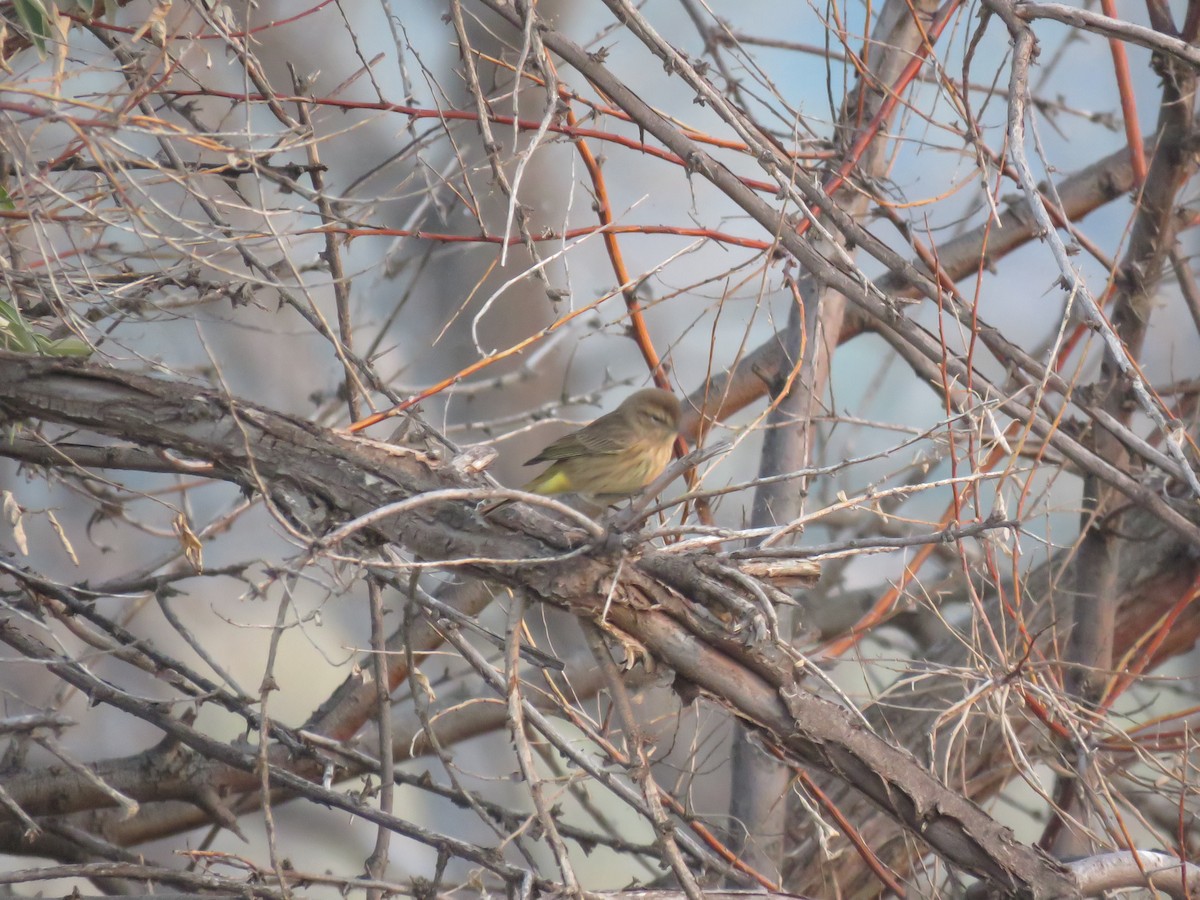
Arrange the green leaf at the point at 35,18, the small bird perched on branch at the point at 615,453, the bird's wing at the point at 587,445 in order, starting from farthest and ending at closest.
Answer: the bird's wing at the point at 587,445 < the small bird perched on branch at the point at 615,453 < the green leaf at the point at 35,18

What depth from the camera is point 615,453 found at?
475cm

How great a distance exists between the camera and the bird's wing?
4695 millimetres

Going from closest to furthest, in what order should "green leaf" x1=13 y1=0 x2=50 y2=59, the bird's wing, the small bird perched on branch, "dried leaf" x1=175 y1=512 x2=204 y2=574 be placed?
"dried leaf" x1=175 y1=512 x2=204 y2=574 < "green leaf" x1=13 y1=0 x2=50 y2=59 < the small bird perched on branch < the bird's wing

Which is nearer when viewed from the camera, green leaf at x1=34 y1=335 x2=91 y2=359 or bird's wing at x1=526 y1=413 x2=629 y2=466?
green leaf at x1=34 y1=335 x2=91 y2=359

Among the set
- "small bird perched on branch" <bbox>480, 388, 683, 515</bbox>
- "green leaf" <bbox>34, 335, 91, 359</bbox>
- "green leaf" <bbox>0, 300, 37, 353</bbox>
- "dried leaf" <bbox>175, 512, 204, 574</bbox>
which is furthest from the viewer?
"small bird perched on branch" <bbox>480, 388, 683, 515</bbox>

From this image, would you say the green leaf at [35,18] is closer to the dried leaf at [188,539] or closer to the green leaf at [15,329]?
the green leaf at [15,329]

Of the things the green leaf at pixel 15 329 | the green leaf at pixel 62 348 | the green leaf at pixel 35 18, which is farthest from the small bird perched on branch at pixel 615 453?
the green leaf at pixel 35 18

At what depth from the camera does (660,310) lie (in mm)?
7723

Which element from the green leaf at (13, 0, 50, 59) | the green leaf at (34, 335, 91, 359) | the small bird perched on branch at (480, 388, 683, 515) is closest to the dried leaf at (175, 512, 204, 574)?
the green leaf at (34, 335, 91, 359)

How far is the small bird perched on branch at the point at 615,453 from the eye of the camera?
4590 mm

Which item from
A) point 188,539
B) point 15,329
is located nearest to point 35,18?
point 15,329

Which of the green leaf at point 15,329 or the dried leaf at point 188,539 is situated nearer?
the dried leaf at point 188,539

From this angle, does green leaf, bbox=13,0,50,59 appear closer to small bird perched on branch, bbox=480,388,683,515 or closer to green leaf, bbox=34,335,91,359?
green leaf, bbox=34,335,91,359

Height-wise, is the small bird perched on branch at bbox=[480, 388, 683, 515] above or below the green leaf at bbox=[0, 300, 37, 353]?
above
